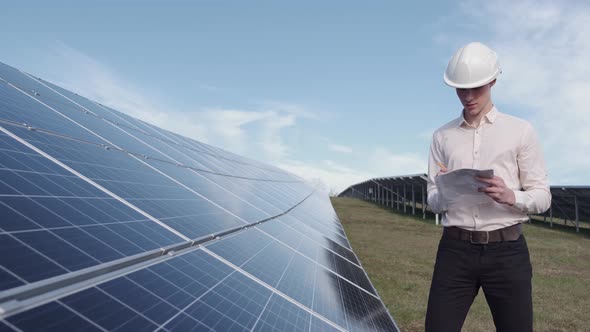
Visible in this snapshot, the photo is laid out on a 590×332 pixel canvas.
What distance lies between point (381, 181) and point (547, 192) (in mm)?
48947

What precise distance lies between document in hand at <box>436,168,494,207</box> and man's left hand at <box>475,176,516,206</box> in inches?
2.3

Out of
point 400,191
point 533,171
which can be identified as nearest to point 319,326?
point 533,171

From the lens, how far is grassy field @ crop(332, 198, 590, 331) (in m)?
8.11

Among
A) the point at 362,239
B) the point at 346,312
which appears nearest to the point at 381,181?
→ the point at 362,239

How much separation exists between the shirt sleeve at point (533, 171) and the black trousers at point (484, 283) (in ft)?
1.22

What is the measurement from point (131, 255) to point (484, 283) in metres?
2.61

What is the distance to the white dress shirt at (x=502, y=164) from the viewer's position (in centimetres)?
349

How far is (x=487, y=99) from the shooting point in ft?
11.8

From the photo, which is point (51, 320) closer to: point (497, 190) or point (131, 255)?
point (131, 255)

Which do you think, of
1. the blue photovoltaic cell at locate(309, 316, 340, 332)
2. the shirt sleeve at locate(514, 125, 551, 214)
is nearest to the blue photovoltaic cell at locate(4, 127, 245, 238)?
the blue photovoltaic cell at locate(309, 316, 340, 332)

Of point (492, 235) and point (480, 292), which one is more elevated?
point (492, 235)

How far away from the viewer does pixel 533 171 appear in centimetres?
352

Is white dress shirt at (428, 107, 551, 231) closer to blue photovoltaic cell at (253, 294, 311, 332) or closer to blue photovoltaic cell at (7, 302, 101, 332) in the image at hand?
blue photovoltaic cell at (253, 294, 311, 332)

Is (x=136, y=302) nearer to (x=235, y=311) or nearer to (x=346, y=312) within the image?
(x=235, y=311)
